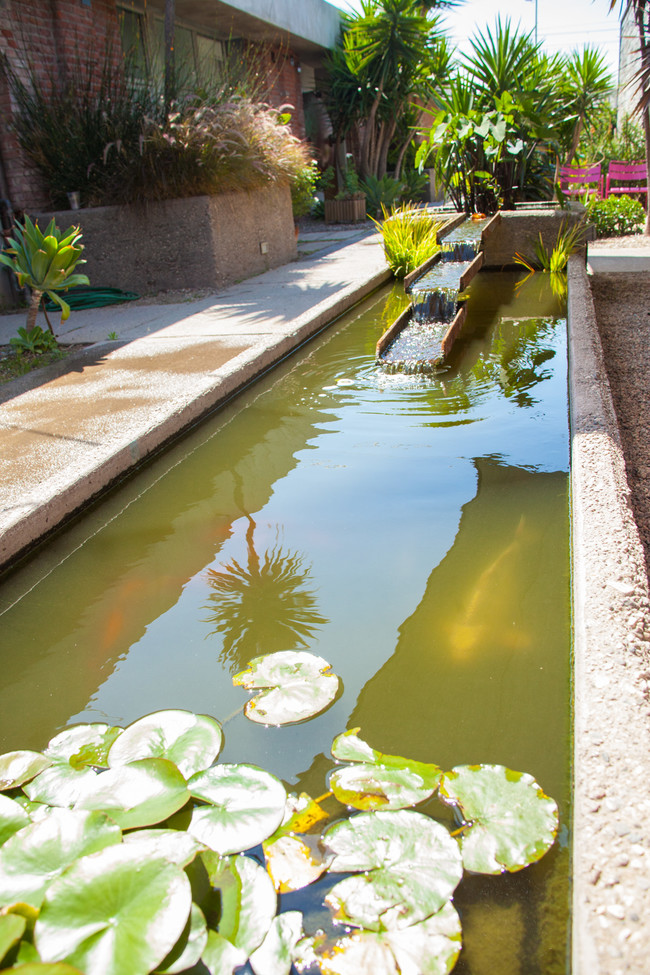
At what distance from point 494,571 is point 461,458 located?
81 cm

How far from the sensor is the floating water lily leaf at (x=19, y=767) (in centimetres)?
135

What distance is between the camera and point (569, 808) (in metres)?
1.23

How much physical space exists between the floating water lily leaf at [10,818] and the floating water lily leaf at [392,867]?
1.67 ft

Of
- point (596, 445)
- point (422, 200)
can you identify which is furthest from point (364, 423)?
point (422, 200)

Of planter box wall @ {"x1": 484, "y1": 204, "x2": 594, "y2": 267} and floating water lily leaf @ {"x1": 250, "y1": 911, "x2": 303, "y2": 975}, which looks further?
planter box wall @ {"x1": 484, "y1": 204, "x2": 594, "y2": 267}

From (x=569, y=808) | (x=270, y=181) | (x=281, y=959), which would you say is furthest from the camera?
(x=270, y=181)

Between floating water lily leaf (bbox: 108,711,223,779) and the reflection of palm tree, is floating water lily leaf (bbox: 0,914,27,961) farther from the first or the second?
the reflection of palm tree

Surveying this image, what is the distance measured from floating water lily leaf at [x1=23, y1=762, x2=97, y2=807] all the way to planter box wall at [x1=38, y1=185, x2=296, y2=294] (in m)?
5.54

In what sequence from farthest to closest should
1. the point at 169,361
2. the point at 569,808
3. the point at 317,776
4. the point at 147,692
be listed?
the point at 169,361, the point at 147,692, the point at 317,776, the point at 569,808

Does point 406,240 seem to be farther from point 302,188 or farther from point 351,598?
point 351,598

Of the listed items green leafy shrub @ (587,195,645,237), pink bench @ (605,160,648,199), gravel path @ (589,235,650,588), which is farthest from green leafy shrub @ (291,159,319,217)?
pink bench @ (605,160,648,199)

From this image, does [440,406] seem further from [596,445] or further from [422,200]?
[422,200]

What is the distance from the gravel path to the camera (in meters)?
2.40

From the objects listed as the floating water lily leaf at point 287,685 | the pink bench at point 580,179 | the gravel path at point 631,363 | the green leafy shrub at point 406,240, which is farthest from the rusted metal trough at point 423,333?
the pink bench at point 580,179
